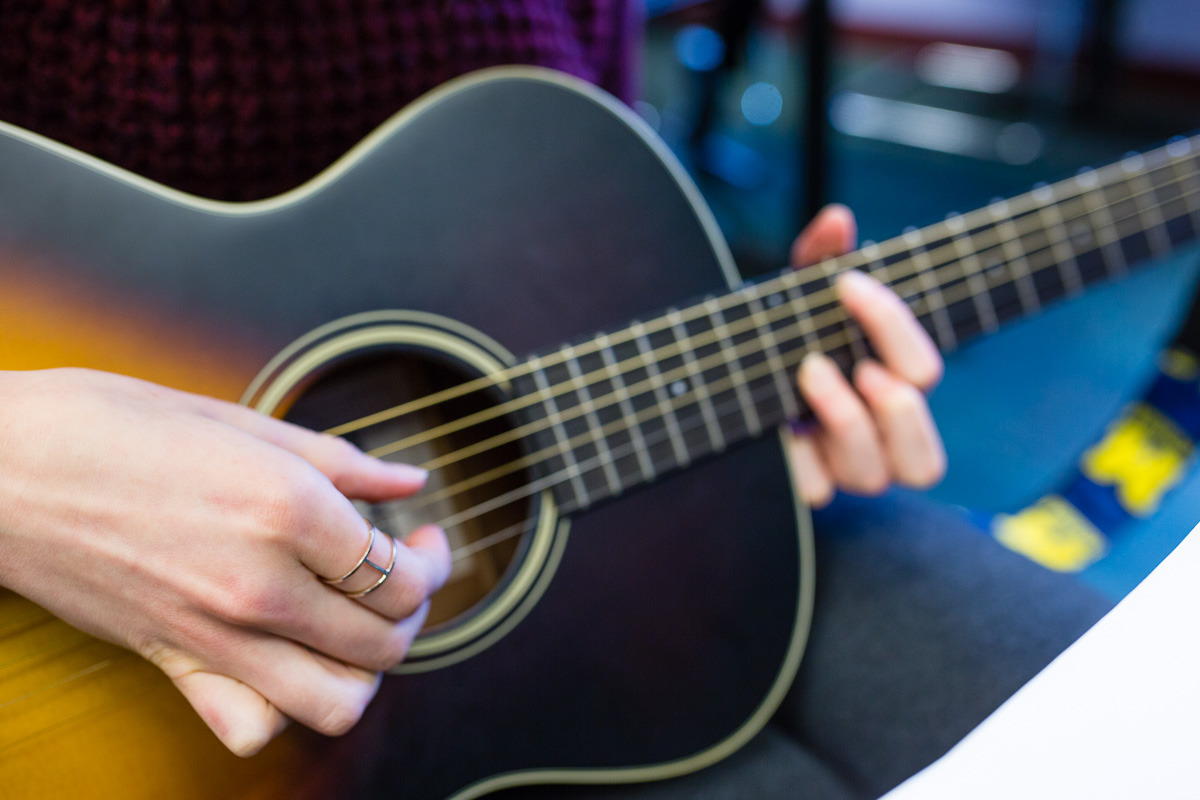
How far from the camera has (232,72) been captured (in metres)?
0.60

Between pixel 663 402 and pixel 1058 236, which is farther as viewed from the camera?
pixel 1058 236

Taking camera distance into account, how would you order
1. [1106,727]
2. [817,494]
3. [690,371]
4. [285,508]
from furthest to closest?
[817,494], [690,371], [285,508], [1106,727]

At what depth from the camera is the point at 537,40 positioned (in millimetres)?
699

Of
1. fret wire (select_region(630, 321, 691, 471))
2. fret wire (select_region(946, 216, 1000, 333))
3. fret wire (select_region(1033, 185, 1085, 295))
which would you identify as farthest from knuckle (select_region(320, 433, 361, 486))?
fret wire (select_region(1033, 185, 1085, 295))

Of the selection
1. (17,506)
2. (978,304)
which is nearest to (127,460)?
(17,506)

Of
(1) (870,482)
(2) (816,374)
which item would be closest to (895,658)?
(1) (870,482)

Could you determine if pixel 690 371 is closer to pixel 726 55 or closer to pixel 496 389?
pixel 496 389

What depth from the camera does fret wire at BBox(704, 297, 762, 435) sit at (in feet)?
2.03

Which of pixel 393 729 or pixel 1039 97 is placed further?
pixel 1039 97

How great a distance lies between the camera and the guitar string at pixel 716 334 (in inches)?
22.4

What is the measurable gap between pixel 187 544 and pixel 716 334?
0.41 metres

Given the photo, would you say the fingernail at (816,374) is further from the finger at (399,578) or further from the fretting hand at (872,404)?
the finger at (399,578)

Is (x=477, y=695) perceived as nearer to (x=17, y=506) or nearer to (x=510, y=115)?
(x=17, y=506)

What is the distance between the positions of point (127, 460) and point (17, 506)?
0.07 m
